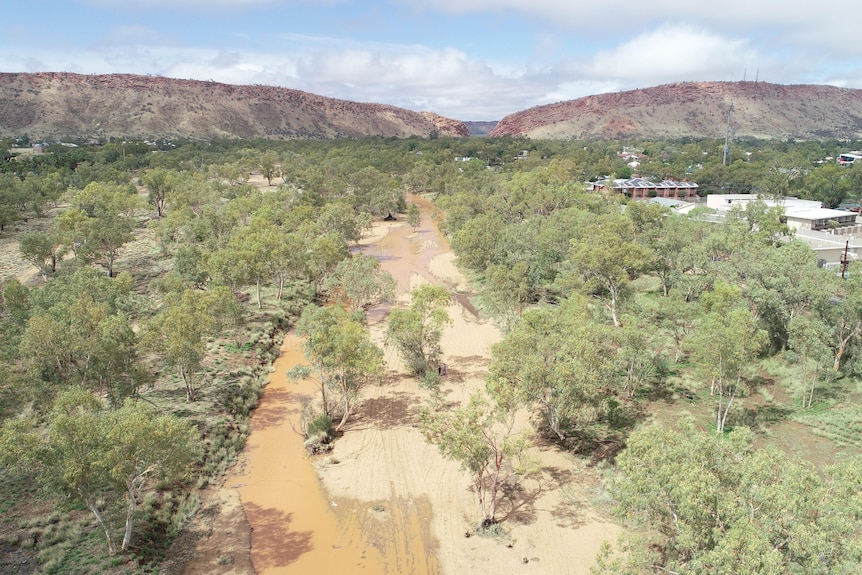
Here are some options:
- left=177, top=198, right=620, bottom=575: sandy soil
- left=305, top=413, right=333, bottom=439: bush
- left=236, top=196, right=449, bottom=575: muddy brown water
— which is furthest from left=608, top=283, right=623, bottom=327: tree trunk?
left=236, top=196, right=449, bottom=575: muddy brown water

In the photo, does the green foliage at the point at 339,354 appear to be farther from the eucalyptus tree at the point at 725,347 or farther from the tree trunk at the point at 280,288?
the tree trunk at the point at 280,288

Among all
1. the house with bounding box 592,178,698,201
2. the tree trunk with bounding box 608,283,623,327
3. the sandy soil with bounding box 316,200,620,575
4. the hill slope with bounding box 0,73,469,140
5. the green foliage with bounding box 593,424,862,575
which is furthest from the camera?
the hill slope with bounding box 0,73,469,140

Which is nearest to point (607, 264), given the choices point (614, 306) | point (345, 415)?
point (614, 306)

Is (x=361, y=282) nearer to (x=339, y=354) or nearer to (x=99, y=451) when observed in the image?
(x=339, y=354)

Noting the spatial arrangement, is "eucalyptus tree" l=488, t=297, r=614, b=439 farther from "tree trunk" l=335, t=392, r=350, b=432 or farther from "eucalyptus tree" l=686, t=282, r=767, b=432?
"tree trunk" l=335, t=392, r=350, b=432

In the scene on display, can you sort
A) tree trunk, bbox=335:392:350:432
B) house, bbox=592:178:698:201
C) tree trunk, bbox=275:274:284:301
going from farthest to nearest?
house, bbox=592:178:698:201 < tree trunk, bbox=275:274:284:301 < tree trunk, bbox=335:392:350:432

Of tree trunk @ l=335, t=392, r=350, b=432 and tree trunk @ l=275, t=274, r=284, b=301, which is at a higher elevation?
tree trunk @ l=275, t=274, r=284, b=301

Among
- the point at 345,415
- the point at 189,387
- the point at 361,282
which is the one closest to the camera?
the point at 345,415
